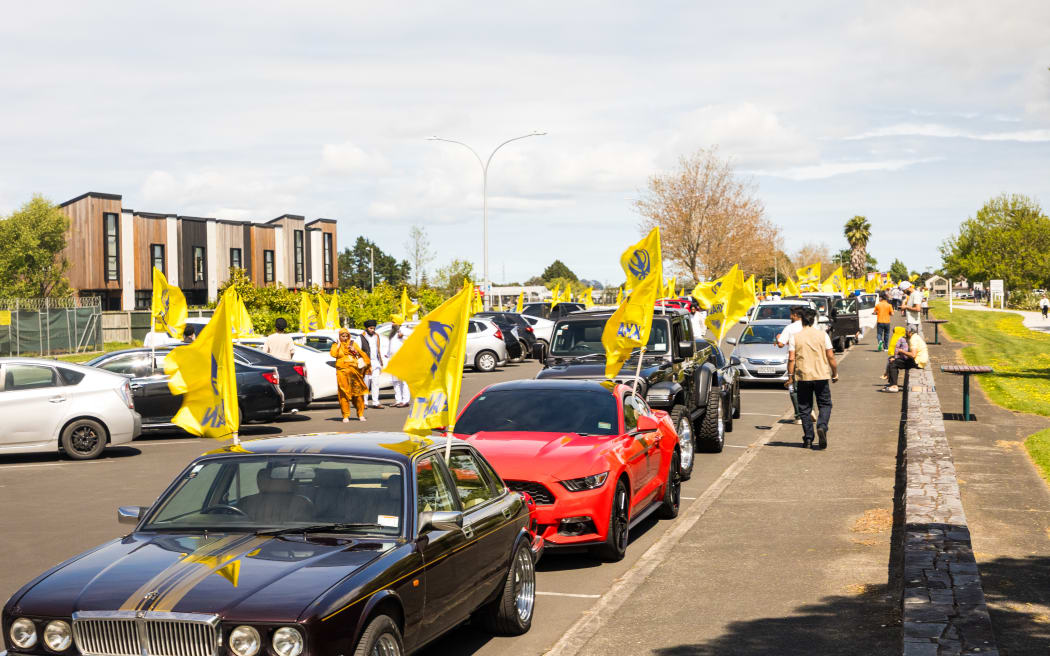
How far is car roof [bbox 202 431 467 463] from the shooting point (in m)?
5.91

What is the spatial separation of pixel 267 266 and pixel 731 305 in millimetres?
60263

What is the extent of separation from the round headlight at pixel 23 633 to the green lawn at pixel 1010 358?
1701 centimetres

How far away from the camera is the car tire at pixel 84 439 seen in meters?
15.0

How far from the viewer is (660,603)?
762 cm

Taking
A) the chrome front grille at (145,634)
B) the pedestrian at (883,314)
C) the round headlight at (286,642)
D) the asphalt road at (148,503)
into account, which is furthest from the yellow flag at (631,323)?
the pedestrian at (883,314)

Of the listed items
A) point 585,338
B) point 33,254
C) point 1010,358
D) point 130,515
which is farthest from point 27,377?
point 33,254

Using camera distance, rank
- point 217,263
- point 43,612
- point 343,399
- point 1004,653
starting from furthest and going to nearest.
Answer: point 217,263
point 343,399
point 1004,653
point 43,612

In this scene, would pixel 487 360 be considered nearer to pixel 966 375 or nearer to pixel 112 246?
pixel 966 375

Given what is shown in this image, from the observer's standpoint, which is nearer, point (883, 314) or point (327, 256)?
point (883, 314)

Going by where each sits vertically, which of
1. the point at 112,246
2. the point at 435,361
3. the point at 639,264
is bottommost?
the point at 435,361

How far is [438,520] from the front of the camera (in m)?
5.64

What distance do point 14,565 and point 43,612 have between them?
4.60m

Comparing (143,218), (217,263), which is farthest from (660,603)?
(217,263)

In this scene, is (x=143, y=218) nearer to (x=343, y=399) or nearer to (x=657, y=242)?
(x=343, y=399)
